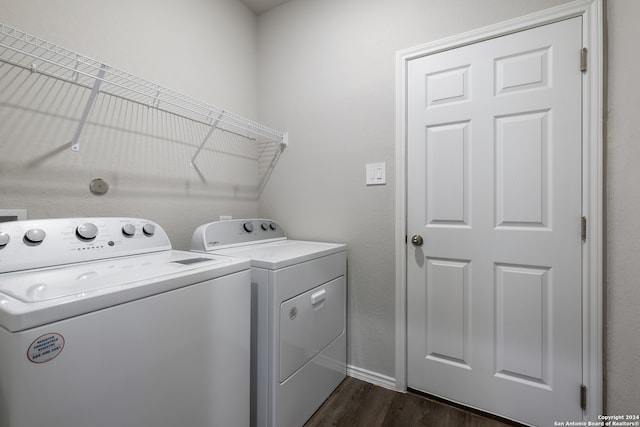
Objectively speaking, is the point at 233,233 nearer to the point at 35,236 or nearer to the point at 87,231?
the point at 87,231

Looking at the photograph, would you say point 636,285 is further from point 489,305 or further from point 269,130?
point 269,130

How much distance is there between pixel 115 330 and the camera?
29.2 inches

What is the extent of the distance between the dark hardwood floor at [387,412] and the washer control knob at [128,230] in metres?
1.27

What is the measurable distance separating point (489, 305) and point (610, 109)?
1.05 m

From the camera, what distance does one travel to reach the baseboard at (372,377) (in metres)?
1.75

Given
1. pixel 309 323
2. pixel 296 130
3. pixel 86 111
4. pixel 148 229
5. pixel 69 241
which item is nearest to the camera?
→ pixel 69 241

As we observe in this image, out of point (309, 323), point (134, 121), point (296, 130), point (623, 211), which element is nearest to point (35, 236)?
point (134, 121)

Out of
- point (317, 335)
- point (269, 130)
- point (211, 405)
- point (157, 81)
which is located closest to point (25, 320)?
point (211, 405)

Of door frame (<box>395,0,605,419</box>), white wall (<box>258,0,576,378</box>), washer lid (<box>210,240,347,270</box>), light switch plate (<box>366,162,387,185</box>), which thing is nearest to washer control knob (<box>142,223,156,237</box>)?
washer lid (<box>210,240,347,270</box>)

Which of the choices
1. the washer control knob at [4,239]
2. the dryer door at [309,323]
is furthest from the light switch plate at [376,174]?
the washer control knob at [4,239]

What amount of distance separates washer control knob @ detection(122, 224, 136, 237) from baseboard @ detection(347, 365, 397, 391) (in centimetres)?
152

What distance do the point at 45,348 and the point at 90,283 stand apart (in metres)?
0.19

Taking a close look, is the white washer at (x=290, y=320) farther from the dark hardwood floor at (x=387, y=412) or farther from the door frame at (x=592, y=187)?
the door frame at (x=592, y=187)

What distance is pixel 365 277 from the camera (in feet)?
6.04
